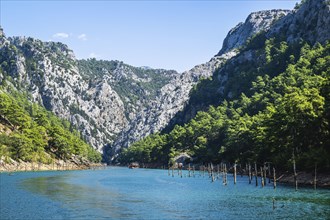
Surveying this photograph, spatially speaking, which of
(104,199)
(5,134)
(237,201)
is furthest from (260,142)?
(5,134)

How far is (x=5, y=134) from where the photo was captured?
18525 cm

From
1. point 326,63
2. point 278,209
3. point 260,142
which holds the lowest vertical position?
point 278,209

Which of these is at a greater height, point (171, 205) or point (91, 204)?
point (91, 204)

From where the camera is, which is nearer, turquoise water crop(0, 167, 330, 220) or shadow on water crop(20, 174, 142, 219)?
turquoise water crop(0, 167, 330, 220)

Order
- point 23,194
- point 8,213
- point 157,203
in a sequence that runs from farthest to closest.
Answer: point 23,194 < point 157,203 < point 8,213

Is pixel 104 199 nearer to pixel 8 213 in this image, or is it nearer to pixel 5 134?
pixel 8 213

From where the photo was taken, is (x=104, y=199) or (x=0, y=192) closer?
(x=104, y=199)

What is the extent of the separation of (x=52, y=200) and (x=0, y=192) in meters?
18.6

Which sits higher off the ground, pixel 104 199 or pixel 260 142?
pixel 260 142

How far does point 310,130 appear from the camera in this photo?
102 m

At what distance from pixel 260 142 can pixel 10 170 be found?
10704 centimetres

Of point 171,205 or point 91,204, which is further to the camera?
point 171,205

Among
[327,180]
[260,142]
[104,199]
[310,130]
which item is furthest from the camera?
[260,142]

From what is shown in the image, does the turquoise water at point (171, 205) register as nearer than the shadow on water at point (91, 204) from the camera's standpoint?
Yes
